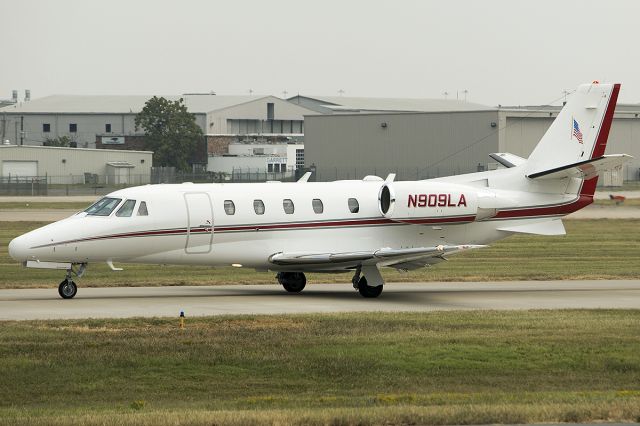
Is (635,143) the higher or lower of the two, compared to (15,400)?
higher

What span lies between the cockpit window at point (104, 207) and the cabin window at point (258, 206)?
10.3 ft

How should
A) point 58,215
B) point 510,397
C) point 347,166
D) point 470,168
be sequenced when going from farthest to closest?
point 347,166
point 470,168
point 58,215
point 510,397

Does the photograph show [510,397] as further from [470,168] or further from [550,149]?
[470,168]

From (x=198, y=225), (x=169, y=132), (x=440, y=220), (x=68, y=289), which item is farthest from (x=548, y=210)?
(x=169, y=132)

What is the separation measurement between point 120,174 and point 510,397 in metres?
82.6

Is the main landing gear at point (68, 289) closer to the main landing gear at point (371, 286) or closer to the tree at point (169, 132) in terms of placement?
the main landing gear at point (371, 286)

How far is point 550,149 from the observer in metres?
30.2

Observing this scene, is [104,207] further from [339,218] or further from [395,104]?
[395,104]

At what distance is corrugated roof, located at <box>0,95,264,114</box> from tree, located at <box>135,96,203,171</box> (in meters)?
8.13

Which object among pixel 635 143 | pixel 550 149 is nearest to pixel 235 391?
pixel 550 149

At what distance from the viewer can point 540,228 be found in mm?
29734

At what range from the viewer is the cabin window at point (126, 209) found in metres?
26.5

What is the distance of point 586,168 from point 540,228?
1.96m

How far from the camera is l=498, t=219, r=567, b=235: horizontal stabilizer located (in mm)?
29547
